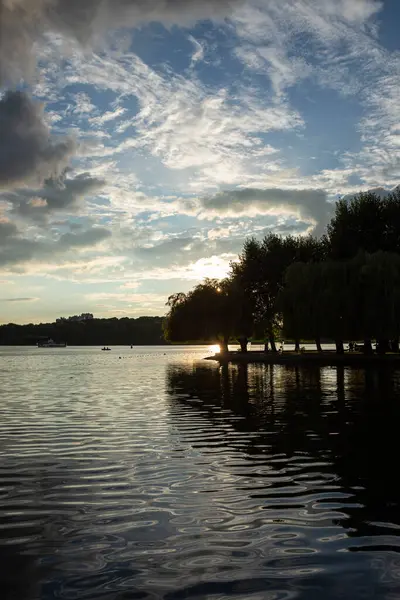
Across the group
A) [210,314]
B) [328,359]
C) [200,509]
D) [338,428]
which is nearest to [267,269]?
[210,314]

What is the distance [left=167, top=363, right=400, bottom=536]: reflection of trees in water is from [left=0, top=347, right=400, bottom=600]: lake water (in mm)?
57

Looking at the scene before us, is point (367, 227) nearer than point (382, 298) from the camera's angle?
No

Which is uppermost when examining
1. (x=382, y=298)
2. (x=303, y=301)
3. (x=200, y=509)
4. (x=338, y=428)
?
(x=303, y=301)

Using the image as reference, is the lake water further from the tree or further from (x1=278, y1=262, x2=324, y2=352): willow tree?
the tree

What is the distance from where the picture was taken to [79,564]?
6.50m

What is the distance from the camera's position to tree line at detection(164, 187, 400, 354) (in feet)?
171

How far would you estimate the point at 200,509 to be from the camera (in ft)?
28.6

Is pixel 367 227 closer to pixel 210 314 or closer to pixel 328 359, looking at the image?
pixel 328 359

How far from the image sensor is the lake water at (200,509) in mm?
6016

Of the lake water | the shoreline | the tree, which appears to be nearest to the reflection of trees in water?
the lake water

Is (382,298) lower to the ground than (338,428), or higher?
higher

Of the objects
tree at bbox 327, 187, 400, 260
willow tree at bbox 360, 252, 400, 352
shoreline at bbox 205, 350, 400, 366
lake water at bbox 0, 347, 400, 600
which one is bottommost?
shoreline at bbox 205, 350, 400, 366

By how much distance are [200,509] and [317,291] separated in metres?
49.2

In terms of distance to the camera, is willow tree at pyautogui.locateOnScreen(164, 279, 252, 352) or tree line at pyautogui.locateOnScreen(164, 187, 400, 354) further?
willow tree at pyautogui.locateOnScreen(164, 279, 252, 352)
